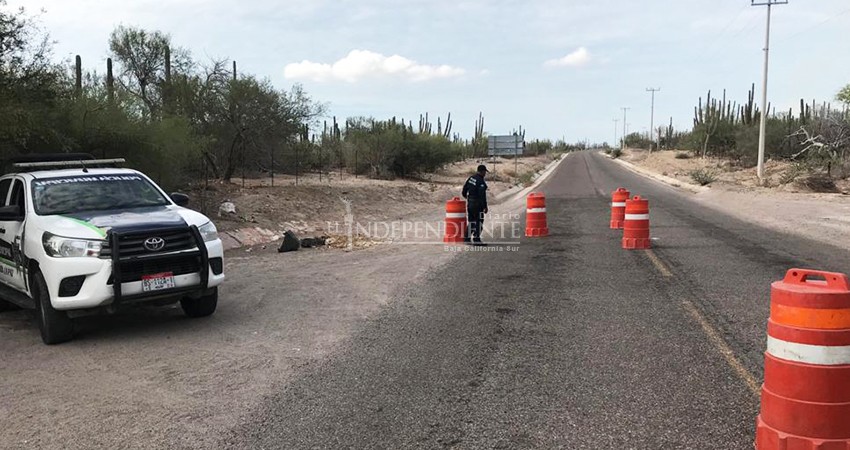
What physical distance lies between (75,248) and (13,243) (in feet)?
5.05

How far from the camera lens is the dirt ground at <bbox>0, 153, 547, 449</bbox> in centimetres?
447

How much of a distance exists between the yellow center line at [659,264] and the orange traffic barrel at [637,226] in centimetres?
31

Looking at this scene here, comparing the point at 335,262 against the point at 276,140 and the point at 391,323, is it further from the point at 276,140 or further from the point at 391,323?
the point at 276,140

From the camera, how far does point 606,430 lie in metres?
4.21

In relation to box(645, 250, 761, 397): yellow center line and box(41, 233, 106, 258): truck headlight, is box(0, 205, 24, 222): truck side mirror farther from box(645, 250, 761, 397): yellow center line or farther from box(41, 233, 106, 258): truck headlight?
box(645, 250, 761, 397): yellow center line

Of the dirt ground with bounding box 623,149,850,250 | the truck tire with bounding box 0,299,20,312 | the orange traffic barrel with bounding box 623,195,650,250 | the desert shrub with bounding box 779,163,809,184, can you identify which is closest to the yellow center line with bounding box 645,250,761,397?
the orange traffic barrel with bounding box 623,195,650,250

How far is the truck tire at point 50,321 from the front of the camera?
655 cm

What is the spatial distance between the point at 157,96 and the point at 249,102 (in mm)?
4095

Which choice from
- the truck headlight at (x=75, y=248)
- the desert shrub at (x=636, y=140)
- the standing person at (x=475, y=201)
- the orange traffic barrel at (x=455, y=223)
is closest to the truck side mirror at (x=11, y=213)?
the truck headlight at (x=75, y=248)

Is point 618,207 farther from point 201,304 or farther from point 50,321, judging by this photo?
point 50,321

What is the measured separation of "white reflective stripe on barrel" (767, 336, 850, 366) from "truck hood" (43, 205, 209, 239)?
225 inches

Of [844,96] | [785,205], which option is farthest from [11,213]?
[844,96]

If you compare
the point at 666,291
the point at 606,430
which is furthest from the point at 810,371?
the point at 666,291

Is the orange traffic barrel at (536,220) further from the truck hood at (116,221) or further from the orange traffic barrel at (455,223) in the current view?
the truck hood at (116,221)
